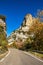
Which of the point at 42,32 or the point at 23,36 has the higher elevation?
the point at 23,36

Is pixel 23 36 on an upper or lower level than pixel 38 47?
upper

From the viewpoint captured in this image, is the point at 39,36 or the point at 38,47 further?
the point at 38,47

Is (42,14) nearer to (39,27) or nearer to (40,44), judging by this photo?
(39,27)

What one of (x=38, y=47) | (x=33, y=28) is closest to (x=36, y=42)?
(x=38, y=47)

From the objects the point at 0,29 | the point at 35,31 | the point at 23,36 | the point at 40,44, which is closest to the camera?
the point at 0,29

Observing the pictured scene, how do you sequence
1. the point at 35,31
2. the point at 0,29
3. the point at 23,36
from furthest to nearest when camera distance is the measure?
1. the point at 23,36
2. the point at 35,31
3. the point at 0,29

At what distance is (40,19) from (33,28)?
17.2 ft

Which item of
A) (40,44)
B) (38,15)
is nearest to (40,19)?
(38,15)

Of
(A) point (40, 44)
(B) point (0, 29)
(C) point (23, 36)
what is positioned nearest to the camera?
(B) point (0, 29)

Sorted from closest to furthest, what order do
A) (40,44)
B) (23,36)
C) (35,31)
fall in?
(35,31)
(40,44)
(23,36)

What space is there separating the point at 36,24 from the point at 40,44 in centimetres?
891

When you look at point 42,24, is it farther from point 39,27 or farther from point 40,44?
point 40,44

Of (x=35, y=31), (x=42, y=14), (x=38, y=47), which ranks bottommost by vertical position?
(x=38, y=47)

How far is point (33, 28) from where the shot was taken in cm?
7575
